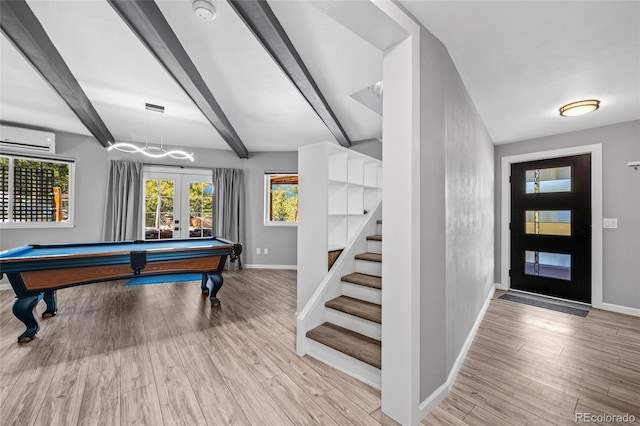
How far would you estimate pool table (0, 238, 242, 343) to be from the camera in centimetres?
229

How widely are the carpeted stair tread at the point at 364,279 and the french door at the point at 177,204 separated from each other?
12.6 feet

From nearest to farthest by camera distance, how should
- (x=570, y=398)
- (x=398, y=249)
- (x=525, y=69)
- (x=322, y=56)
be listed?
(x=398, y=249) → (x=570, y=398) → (x=525, y=69) → (x=322, y=56)

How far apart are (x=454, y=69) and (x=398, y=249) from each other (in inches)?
62.7

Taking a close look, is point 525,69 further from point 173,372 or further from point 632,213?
point 173,372

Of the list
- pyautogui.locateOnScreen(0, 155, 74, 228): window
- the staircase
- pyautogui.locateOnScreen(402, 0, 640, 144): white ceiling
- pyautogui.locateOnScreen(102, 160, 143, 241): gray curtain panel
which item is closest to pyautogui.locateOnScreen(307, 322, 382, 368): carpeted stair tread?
the staircase

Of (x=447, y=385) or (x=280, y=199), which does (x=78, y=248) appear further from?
(x=447, y=385)

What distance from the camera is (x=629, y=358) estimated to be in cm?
221

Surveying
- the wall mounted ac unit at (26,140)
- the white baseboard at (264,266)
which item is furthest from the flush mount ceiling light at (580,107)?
the wall mounted ac unit at (26,140)

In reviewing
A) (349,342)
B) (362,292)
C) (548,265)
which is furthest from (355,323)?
(548,265)

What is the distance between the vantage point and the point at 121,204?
15.3 feet

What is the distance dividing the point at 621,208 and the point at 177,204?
694cm

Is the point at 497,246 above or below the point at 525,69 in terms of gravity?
below

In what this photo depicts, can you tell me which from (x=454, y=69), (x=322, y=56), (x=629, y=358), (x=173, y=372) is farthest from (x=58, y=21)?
(x=629, y=358)

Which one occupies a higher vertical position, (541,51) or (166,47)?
(166,47)
